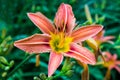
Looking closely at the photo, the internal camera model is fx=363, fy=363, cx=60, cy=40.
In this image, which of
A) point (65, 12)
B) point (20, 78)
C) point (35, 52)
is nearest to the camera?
point (35, 52)

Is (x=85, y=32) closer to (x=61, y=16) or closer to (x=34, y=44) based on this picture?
(x=61, y=16)

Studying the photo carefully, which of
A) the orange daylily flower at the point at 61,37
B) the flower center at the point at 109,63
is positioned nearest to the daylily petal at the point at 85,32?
the orange daylily flower at the point at 61,37

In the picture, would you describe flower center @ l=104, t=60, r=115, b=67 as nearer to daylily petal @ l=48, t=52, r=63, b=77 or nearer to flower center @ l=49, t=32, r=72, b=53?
flower center @ l=49, t=32, r=72, b=53

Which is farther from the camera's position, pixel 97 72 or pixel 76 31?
pixel 97 72

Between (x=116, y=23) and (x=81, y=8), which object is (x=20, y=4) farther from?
(x=116, y=23)

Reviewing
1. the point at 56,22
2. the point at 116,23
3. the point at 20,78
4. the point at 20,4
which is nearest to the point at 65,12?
the point at 56,22

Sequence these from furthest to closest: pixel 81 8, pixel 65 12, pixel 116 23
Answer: pixel 116 23 < pixel 81 8 < pixel 65 12
